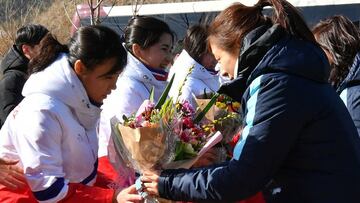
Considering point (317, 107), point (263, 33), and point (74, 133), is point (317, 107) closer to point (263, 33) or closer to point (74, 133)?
point (263, 33)

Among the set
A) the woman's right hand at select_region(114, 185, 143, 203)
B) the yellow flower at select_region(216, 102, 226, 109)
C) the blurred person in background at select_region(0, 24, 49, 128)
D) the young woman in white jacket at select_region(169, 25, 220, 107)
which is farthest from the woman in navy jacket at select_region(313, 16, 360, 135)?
the blurred person in background at select_region(0, 24, 49, 128)

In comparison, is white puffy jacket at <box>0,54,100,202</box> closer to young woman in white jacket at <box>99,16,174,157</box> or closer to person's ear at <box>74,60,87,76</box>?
person's ear at <box>74,60,87,76</box>

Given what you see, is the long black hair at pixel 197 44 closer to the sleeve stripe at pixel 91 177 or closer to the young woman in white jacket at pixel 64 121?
the young woman in white jacket at pixel 64 121

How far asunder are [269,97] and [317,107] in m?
0.19

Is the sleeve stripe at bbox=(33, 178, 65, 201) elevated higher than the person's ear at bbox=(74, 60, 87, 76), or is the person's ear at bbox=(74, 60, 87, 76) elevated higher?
the person's ear at bbox=(74, 60, 87, 76)

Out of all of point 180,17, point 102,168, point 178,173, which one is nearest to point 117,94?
point 102,168

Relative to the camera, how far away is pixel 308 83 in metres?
2.25

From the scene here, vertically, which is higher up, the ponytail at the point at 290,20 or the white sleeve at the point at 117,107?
the ponytail at the point at 290,20

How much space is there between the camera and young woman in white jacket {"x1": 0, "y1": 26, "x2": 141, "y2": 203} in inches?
105

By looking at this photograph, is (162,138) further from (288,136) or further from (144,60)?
(144,60)

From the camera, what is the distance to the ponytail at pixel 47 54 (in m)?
2.92

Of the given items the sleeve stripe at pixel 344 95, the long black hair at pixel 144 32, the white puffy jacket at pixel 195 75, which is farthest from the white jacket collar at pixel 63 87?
the white puffy jacket at pixel 195 75

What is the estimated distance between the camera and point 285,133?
7.22 ft

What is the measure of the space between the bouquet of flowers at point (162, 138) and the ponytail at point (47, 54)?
0.54 meters
